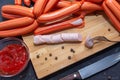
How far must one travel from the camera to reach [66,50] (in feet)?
3.75

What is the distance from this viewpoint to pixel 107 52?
115 centimetres

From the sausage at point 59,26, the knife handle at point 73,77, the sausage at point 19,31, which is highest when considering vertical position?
the sausage at point 59,26

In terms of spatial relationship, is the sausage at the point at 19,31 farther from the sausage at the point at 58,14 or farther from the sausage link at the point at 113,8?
the sausage link at the point at 113,8

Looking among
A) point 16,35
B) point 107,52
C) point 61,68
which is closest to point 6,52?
point 16,35

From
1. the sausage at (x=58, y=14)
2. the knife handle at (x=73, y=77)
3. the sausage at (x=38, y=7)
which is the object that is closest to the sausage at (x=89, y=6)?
the sausage at (x=58, y=14)

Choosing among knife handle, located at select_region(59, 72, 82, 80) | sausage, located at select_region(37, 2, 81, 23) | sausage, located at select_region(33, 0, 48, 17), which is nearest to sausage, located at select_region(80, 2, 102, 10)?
sausage, located at select_region(37, 2, 81, 23)

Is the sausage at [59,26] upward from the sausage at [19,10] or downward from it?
downward

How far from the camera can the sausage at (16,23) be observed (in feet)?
3.75

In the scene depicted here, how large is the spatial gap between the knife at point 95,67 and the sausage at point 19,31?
0.26 meters

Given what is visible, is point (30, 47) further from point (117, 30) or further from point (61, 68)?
point (117, 30)

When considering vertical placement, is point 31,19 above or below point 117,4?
below

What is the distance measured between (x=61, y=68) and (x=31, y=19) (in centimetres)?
25

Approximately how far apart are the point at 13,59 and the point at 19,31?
133 millimetres

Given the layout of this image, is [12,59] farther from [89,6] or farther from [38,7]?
[89,6]
